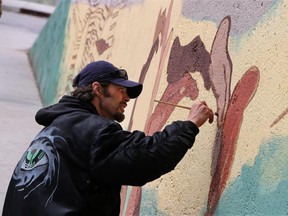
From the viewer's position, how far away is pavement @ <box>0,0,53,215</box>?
872 cm

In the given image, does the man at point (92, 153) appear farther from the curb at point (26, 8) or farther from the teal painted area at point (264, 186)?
the curb at point (26, 8)

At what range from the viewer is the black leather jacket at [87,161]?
11.9ft

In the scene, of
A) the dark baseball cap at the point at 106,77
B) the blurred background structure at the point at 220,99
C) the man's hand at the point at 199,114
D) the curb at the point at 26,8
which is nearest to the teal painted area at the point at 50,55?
the blurred background structure at the point at 220,99

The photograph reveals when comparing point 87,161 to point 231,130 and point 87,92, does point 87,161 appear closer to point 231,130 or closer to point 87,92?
point 87,92

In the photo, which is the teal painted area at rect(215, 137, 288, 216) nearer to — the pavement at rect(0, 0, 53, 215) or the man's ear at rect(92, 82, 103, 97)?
the man's ear at rect(92, 82, 103, 97)

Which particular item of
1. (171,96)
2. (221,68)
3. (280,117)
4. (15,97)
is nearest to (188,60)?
(171,96)

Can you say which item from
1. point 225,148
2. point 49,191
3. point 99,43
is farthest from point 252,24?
point 99,43

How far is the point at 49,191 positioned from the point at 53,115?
16.4 inches

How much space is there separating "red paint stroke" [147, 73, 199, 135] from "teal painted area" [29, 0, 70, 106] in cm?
545

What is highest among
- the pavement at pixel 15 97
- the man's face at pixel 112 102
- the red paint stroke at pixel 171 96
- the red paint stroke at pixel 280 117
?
the red paint stroke at pixel 280 117

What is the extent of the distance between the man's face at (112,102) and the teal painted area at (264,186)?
2.33 feet

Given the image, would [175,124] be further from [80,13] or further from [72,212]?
Answer: [80,13]

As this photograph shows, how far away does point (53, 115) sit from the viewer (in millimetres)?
3994

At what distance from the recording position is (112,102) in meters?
3.96
